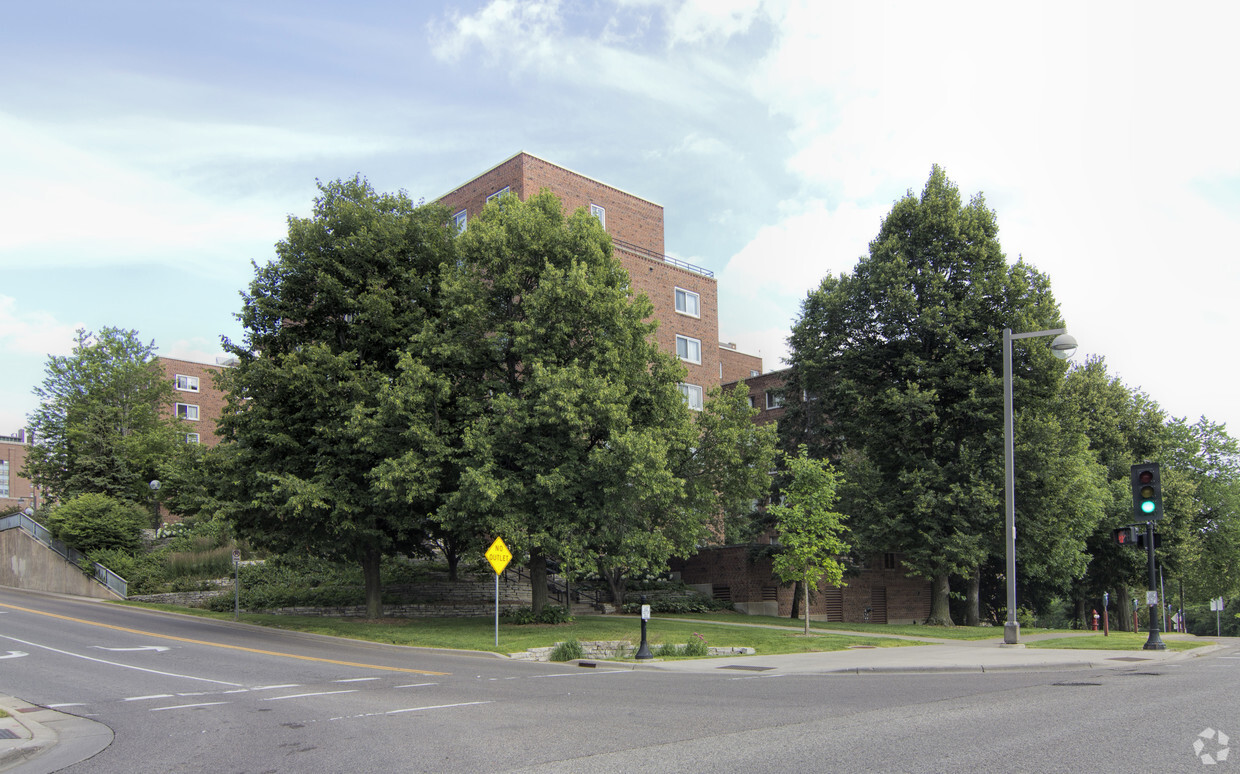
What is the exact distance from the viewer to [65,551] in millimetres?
42812

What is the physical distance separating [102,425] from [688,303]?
1356 inches

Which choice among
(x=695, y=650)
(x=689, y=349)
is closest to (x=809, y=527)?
(x=695, y=650)

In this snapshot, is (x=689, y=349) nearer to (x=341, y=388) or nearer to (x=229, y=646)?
(x=341, y=388)

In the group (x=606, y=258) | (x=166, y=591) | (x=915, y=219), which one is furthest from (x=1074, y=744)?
(x=166, y=591)

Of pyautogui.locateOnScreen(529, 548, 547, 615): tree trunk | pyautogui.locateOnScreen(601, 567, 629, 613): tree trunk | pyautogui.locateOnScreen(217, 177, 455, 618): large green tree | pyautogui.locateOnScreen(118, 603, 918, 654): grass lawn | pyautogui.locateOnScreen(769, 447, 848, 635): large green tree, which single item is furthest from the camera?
pyautogui.locateOnScreen(601, 567, 629, 613): tree trunk

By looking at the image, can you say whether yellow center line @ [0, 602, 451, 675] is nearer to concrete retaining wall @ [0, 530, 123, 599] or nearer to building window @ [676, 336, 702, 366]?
concrete retaining wall @ [0, 530, 123, 599]

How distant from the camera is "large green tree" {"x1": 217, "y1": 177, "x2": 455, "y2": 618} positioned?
1025 inches

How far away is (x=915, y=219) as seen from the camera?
3566 cm

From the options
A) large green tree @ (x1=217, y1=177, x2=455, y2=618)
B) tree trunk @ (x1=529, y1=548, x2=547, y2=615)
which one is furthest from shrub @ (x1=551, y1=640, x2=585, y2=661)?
tree trunk @ (x1=529, y1=548, x2=547, y2=615)

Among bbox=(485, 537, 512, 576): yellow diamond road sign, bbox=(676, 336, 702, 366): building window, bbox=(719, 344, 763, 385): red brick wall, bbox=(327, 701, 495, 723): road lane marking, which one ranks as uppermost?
bbox=(719, 344, 763, 385): red brick wall

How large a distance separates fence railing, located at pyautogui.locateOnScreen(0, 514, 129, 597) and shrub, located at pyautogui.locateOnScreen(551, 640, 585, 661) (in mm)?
28158

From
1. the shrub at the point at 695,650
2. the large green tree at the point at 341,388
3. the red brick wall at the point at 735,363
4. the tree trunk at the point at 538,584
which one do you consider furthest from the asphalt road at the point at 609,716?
the red brick wall at the point at 735,363

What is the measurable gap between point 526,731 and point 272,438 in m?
19.6

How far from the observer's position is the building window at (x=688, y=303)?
46.9m
